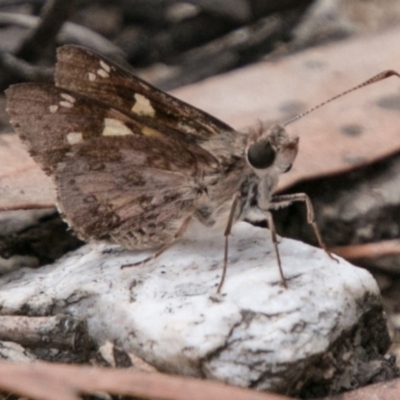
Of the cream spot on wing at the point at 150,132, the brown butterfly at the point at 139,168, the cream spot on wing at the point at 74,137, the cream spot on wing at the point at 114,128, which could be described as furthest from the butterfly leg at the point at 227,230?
the cream spot on wing at the point at 74,137

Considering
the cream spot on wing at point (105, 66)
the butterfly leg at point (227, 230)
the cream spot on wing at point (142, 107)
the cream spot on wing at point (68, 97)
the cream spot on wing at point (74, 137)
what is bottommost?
the butterfly leg at point (227, 230)

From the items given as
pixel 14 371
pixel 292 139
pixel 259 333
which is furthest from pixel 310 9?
pixel 14 371

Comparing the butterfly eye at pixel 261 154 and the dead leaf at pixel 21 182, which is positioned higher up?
the butterfly eye at pixel 261 154

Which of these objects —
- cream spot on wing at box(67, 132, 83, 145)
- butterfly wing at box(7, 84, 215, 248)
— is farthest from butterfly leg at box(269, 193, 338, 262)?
cream spot on wing at box(67, 132, 83, 145)

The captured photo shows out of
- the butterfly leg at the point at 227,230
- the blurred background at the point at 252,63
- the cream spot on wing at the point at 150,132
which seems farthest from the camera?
the blurred background at the point at 252,63

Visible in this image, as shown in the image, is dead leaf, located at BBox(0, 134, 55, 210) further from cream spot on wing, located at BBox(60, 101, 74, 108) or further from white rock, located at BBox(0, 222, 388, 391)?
cream spot on wing, located at BBox(60, 101, 74, 108)

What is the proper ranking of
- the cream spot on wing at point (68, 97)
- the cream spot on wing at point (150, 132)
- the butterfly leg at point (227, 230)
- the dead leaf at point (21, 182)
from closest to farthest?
1. the butterfly leg at point (227, 230)
2. the cream spot on wing at point (68, 97)
3. the cream spot on wing at point (150, 132)
4. the dead leaf at point (21, 182)

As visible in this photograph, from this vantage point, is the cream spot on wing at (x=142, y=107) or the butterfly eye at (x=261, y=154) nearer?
the butterfly eye at (x=261, y=154)

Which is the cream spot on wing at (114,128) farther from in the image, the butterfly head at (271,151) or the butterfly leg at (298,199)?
the butterfly leg at (298,199)
